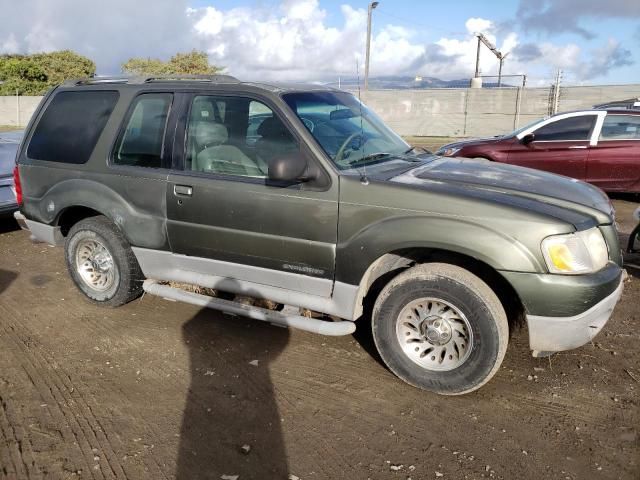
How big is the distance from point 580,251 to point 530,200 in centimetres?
43

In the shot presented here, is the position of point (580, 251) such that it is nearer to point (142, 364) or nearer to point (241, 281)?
point (241, 281)

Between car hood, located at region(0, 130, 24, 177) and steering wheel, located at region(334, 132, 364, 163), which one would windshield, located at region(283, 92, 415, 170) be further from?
car hood, located at region(0, 130, 24, 177)

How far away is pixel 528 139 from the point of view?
880cm

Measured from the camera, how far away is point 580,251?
10.4 ft

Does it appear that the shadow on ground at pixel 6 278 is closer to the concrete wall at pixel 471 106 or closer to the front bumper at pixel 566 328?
the front bumper at pixel 566 328

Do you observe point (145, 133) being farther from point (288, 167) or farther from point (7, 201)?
point (7, 201)

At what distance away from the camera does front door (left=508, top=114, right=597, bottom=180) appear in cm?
873

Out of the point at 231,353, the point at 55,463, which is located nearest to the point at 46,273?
the point at 231,353

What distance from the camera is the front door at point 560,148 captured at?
28.7 ft

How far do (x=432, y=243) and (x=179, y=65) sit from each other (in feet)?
142

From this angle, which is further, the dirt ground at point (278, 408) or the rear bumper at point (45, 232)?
the rear bumper at point (45, 232)

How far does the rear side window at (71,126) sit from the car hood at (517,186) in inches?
106

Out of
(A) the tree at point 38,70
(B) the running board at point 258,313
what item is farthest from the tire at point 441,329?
(A) the tree at point 38,70

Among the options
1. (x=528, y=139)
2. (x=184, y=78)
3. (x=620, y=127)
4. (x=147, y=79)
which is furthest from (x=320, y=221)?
(x=620, y=127)
